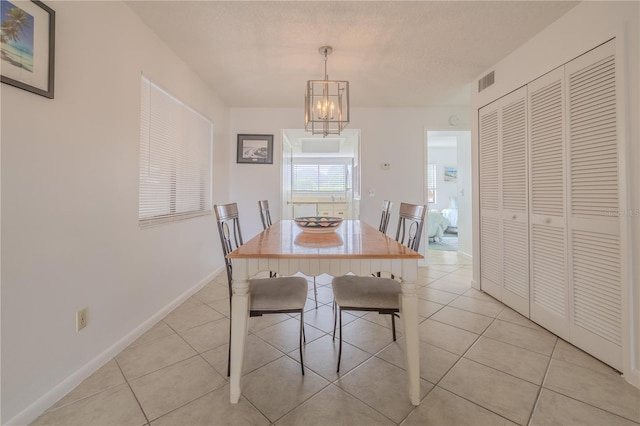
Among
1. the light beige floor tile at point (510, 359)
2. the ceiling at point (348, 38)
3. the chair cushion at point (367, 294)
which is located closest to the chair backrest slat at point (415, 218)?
the chair cushion at point (367, 294)

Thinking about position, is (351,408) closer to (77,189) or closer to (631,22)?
(77,189)

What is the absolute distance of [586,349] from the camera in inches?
65.7

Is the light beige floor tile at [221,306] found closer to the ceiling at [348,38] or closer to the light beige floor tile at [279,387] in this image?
the light beige floor tile at [279,387]

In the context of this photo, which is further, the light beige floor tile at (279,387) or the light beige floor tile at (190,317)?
the light beige floor tile at (190,317)

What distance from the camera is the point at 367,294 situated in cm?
148

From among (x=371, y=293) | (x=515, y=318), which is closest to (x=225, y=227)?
(x=371, y=293)

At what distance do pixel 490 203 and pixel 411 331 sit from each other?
2041mm

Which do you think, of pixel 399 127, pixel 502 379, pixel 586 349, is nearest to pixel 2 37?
pixel 502 379

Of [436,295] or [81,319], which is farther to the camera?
[436,295]

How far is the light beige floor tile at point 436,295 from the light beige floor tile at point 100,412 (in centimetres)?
Result: 236

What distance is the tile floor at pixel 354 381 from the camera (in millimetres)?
1173

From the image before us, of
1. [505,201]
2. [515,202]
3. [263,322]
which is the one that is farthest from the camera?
[505,201]

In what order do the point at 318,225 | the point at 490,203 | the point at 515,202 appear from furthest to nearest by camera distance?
the point at 490,203 < the point at 515,202 < the point at 318,225

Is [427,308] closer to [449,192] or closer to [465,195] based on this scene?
[465,195]
